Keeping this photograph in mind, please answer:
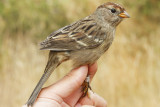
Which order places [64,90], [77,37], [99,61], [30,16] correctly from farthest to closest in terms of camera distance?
1. [30,16]
2. [99,61]
3. [77,37]
4. [64,90]

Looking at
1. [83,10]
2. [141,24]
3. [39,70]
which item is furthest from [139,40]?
[39,70]

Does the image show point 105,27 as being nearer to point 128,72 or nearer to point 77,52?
point 77,52

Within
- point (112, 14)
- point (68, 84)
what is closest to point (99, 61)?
point (112, 14)

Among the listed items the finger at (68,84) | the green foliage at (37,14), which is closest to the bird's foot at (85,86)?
the finger at (68,84)

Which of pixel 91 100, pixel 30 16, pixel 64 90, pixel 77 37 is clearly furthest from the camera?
pixel 30 16

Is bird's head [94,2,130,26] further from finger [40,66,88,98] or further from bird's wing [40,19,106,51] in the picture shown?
finger [40,66,88,98]

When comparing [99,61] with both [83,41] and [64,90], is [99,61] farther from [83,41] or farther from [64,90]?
[64,90]

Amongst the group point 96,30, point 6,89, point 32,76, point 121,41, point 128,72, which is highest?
point 96,30
